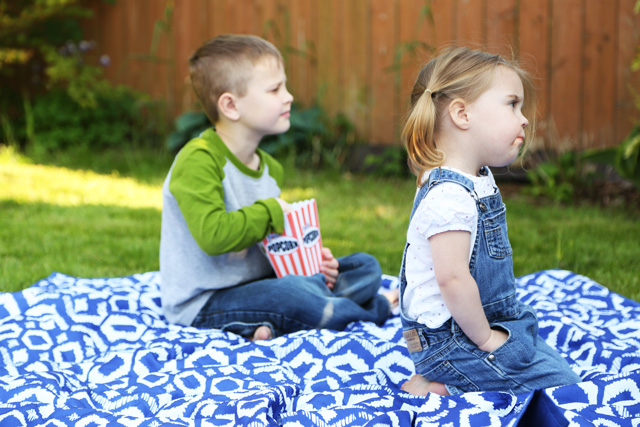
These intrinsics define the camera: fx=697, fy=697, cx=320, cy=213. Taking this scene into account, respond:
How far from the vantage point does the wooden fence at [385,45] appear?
4.98m

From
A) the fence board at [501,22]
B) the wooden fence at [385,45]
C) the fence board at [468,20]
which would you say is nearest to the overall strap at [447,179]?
the wooden fence at [385,45]

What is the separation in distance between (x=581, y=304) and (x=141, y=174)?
13.6 feet

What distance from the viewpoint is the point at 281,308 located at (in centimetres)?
254

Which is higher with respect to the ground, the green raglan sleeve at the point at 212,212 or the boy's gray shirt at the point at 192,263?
the green raglan sleeve at the point at 212,212

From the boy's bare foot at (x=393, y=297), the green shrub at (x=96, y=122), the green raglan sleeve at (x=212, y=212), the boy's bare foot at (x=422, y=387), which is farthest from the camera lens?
the green shrub at (x=96, y=122)

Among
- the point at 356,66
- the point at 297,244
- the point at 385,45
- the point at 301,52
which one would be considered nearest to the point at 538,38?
the point at 385,45

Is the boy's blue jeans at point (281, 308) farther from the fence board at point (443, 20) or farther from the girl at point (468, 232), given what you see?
the fence board at point (443, 20)

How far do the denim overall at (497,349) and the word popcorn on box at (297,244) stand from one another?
664mm

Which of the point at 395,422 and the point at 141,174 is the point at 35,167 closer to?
the point at 141,174

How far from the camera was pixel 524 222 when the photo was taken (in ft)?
14.0

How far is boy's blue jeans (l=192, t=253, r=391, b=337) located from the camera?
8.31 feet

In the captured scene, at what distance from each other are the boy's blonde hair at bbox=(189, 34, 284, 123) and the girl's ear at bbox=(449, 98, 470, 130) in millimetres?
1074

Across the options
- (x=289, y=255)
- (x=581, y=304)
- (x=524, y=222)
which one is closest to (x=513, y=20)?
(x=524, y=222)

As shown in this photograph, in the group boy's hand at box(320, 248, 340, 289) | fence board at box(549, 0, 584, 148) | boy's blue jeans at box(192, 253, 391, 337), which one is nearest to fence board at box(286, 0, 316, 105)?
fence board at box(549, 0, 584, 148)
